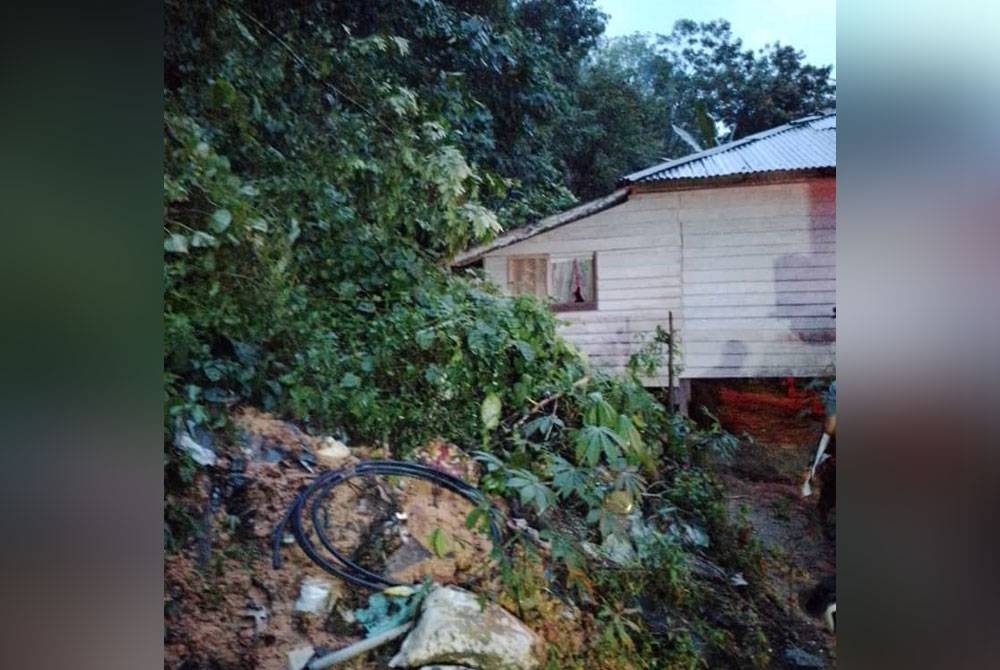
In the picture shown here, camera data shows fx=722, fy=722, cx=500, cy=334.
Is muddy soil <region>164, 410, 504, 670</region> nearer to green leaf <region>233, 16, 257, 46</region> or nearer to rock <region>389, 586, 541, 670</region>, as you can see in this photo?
rock <region>389, 586, 541, 670</region>

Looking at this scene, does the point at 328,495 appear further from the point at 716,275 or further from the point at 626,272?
the point at 716,275

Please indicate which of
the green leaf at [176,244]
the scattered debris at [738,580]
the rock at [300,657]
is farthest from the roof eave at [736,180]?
the rock at [300,657]

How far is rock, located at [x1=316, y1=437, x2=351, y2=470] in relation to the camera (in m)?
2.00

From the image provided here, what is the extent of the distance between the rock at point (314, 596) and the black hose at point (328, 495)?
0.04 m

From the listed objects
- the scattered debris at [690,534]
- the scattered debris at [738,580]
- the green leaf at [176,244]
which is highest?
the green leaf at [176,244]

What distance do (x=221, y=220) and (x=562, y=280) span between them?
1.01 meters

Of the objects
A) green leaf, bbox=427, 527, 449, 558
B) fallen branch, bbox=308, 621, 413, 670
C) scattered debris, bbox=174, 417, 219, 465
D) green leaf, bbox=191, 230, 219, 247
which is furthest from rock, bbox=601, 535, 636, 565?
green leaf, bbox=191, 230, 219, 247

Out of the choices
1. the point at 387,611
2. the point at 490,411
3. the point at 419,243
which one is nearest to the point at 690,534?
the point at 490,411

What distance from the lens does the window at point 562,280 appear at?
1884 millimetres

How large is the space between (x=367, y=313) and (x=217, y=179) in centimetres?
59

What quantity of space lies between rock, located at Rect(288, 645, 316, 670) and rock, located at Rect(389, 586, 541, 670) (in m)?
0.26

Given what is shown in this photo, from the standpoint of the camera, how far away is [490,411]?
195cm

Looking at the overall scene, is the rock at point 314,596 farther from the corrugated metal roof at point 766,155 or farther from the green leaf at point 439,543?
the corrugated metal roof at point 766,155
